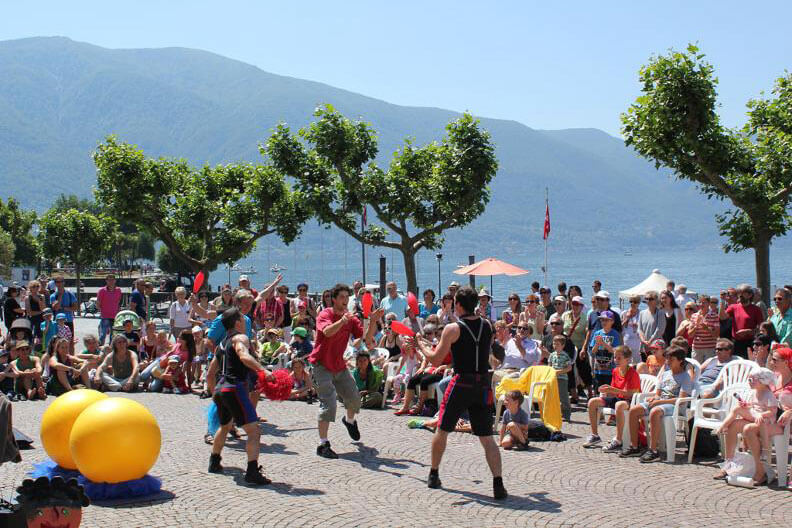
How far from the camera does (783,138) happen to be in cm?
1817

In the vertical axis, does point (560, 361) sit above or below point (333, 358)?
below

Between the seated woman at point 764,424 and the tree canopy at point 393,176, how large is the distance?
16296 millimetres

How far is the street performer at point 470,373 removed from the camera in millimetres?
7422

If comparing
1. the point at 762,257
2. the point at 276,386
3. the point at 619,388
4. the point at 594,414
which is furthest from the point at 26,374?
the point at 762,257

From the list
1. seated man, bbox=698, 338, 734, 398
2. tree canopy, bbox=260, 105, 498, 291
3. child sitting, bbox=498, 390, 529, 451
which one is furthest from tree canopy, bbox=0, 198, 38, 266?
seated man, bbox=698, 338, 734, 398

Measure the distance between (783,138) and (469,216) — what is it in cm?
1001

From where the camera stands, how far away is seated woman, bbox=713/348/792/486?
26.2ft

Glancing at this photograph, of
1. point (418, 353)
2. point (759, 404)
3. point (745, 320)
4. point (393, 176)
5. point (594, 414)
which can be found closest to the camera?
point (759, 404)

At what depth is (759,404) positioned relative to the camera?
825 cm

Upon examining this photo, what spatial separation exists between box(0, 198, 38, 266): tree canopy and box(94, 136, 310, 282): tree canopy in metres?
46.8

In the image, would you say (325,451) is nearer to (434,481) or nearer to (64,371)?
(434,481)

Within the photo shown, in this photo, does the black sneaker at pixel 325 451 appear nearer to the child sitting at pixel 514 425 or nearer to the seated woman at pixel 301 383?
the child sitting at pixel 514 425

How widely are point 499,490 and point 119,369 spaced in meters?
9.23

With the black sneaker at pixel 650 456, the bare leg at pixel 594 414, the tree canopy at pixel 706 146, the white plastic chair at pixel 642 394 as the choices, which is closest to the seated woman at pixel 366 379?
the bare leg at pixel 594 414
